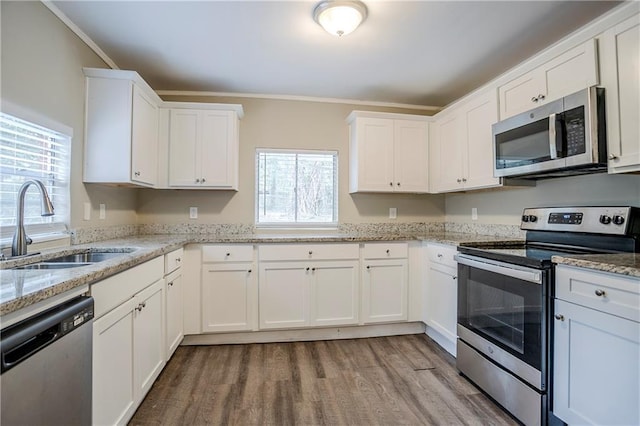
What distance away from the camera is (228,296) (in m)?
2.58

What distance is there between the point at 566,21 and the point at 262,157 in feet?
8.75

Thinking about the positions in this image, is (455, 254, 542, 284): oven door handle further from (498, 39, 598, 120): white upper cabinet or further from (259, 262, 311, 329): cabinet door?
(259, 262, 311, 329): cabinet door

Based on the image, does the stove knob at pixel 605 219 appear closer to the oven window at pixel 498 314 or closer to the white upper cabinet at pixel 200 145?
the oven window at pixel 498 314

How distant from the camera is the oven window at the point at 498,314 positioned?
66.5 inches

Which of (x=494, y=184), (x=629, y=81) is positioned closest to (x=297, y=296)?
(x=494, y=184)

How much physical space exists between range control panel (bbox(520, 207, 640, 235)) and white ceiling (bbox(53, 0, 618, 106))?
125 cm

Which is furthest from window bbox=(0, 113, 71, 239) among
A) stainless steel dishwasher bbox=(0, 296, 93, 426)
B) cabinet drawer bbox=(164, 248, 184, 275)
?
stainless steel dishwasher bbox=(0, 296, 93, 426)

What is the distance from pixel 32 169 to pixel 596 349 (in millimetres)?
3072

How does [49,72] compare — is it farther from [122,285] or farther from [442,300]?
[442,300]

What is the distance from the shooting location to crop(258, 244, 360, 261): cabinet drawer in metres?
2.61

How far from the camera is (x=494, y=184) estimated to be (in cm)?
237

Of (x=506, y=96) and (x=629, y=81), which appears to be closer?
(x=629, y=81)

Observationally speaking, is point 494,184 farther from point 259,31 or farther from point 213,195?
point 213,195

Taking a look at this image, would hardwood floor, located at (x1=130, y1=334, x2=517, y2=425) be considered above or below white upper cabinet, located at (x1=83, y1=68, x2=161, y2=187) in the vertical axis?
below
